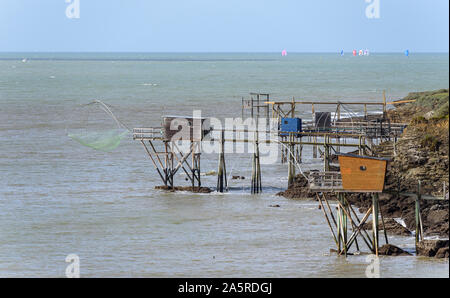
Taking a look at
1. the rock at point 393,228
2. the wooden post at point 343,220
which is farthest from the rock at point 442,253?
the rock at point 393,228

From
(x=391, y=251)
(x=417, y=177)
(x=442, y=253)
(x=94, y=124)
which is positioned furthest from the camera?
(x=94, y=124)

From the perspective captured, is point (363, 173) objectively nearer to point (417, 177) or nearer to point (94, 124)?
point (417, 177)

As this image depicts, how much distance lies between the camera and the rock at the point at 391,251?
31.4 metres

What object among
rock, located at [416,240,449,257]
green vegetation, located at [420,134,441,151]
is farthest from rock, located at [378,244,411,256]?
green vegetation, located at [420,134,441,151]

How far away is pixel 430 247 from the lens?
30.8 m

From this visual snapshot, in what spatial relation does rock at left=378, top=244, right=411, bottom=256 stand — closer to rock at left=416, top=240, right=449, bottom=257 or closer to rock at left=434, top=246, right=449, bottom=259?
rock at left=416, top=240, right=449, bottom=257

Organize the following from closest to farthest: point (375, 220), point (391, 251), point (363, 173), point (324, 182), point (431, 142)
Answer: point (363, 173) < point (375, 220) < point (391, 251) < point (324, 182) < point (431, 142)

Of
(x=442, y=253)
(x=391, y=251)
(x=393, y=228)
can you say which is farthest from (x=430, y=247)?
(x=393, y=228)

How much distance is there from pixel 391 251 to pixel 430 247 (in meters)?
1.47

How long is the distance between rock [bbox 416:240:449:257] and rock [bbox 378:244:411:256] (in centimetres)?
57

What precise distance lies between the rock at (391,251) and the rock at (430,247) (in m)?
0.57

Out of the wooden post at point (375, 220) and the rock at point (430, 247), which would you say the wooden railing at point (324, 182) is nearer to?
the wooden post at point (375, 220)

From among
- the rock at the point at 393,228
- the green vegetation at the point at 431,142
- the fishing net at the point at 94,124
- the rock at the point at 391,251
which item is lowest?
the rock at the point at 391,251

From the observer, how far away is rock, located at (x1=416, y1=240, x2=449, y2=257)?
30.6 m
